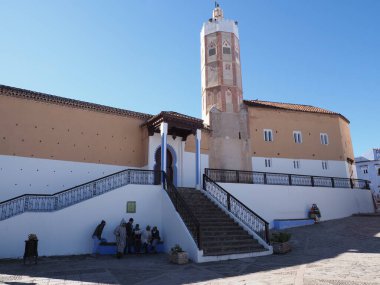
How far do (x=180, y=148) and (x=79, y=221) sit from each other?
316 inches

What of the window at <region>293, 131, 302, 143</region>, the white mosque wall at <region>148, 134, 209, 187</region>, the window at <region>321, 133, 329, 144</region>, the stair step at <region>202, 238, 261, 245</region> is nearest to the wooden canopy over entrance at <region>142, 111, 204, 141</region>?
the white mosque wall at <region>148, 134, 209, 187</region>

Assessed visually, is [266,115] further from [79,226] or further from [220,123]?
[79,226]

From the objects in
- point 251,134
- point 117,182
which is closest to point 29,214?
point 117,182

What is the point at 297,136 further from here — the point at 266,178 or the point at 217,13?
the point at 217,13

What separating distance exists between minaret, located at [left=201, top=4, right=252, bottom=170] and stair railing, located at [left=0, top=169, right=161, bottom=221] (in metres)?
6.94

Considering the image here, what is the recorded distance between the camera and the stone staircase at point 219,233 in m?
10.6

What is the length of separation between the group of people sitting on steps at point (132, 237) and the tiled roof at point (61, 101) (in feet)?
21.6

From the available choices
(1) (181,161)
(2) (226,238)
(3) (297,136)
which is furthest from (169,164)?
(3) (297,136)

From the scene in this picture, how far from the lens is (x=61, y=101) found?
14.9 meters

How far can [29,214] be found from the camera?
10.9 meters

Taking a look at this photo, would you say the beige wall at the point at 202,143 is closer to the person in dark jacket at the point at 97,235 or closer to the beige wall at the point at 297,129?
the beige wall at the point at 297,129

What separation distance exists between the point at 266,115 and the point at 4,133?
17143mm

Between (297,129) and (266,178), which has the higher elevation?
(297,129)

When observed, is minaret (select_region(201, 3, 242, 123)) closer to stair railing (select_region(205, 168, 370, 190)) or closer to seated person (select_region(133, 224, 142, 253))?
stair railing (select_region(205, 168, 370, 190))
